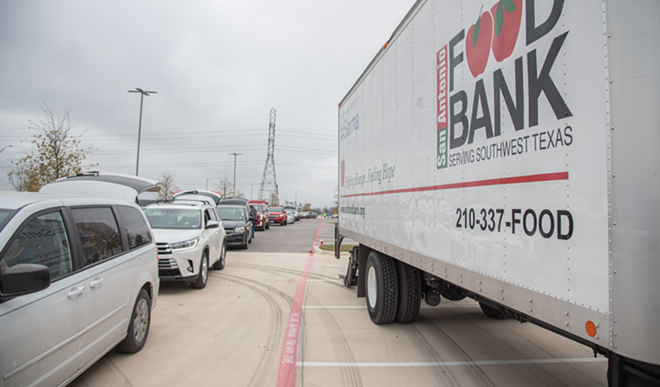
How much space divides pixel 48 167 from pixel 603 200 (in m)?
17.5

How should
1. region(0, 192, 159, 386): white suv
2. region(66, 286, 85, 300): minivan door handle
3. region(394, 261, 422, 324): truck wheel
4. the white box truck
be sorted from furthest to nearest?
region(394, 261, 422, 324): truck wheel, region(66, 286, 85, 300): minivan door handle, region(0, 192, 159, 386): white suv, the white box truck

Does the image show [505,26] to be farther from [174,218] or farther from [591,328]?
[174,218]

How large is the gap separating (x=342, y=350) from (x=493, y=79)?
355 centimetres

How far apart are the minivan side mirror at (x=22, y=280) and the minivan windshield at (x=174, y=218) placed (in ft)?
19.7

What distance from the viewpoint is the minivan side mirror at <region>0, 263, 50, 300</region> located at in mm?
2246

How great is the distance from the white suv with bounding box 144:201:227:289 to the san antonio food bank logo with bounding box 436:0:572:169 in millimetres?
5695

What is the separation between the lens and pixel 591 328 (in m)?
1.80

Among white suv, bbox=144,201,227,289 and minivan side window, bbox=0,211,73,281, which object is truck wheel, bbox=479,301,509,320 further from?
minivan side window, bbox=0,211,73,281

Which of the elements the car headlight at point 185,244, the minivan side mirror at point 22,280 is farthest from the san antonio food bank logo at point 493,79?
the car headlight at point 185,244

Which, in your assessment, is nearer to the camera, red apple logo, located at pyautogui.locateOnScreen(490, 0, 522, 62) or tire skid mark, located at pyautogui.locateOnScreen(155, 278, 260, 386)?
red apple logo, located at pyautogui.locateOnScreen(490, 0, 522, 62)

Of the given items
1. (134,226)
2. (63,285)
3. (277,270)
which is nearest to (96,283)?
(63,285)

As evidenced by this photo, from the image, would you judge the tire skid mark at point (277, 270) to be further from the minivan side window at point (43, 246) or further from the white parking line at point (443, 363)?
the minivan side window at point (43, 246)

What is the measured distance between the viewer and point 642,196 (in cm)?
161

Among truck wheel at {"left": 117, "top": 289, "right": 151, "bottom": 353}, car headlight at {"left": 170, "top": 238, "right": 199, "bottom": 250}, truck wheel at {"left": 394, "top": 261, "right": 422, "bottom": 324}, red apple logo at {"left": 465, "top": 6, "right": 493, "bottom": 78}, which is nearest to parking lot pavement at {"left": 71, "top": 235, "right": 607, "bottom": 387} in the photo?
truck wheel at {"left": 117, "top": 289, "right": 151, "bottom": 353}
